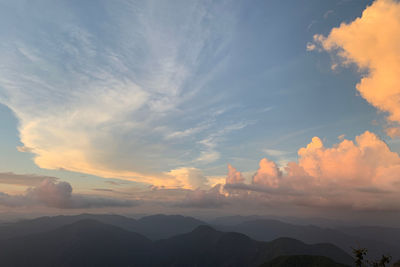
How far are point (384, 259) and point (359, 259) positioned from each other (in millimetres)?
11095

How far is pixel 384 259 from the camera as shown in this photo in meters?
93.9

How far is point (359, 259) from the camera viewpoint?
305ft
